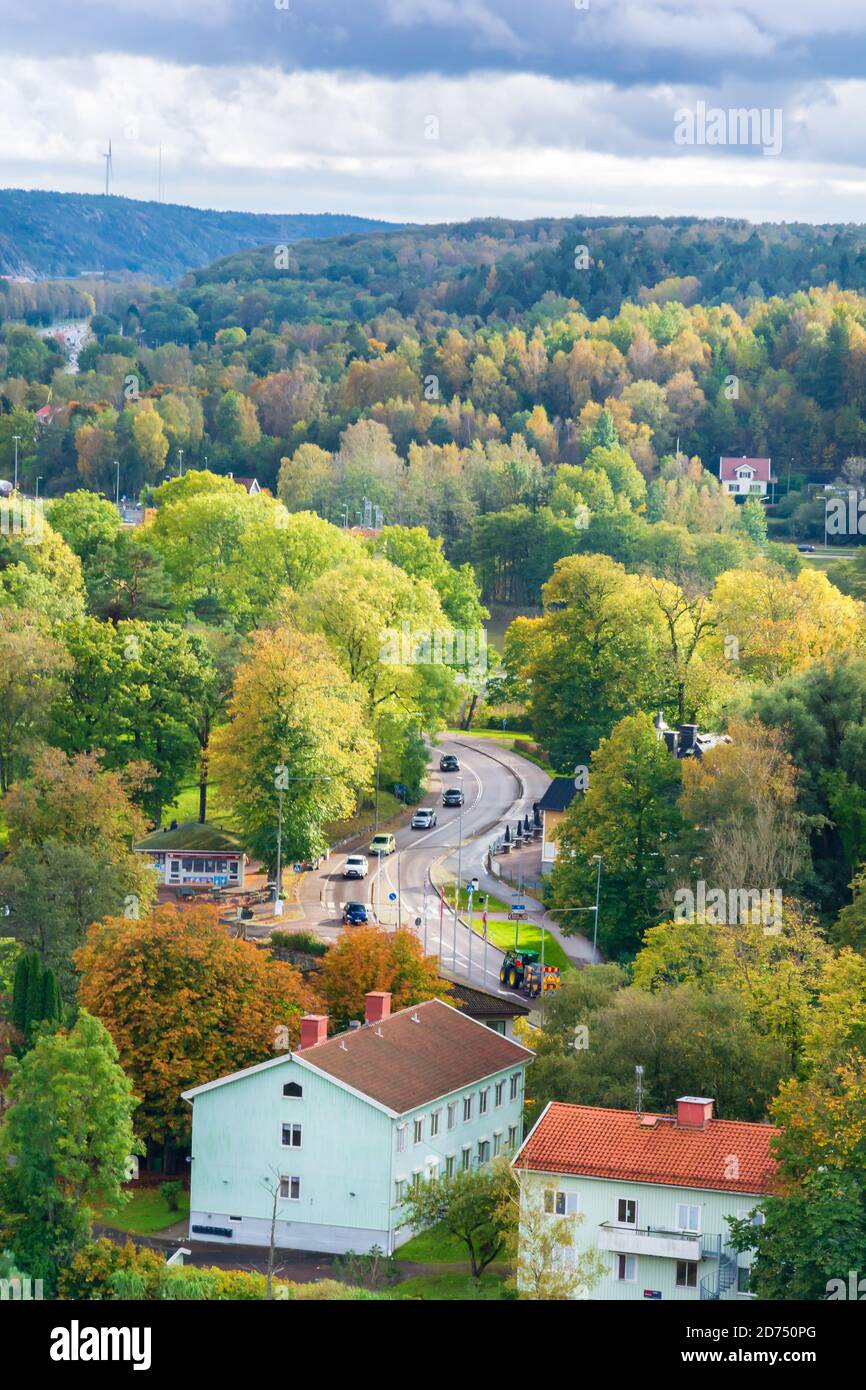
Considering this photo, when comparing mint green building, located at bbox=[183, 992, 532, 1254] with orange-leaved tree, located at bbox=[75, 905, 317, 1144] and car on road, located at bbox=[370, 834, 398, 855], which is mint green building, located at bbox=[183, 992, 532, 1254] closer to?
orange-leaved tree, located at bbox=[75, 905, 317, 1144]

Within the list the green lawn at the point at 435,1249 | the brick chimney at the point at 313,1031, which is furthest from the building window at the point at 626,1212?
the brick chimney at the point at 313,1031

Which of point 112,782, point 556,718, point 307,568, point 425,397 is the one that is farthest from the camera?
→ point 425,397

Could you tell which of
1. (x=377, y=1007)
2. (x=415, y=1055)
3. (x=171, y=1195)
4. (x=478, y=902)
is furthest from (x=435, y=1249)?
(x=478, y=902)

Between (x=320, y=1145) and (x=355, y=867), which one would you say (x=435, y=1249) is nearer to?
(x=320, y=1145)

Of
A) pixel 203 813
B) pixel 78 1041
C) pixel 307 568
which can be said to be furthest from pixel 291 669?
pixel 78 1041

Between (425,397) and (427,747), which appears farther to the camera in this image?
(425,397)

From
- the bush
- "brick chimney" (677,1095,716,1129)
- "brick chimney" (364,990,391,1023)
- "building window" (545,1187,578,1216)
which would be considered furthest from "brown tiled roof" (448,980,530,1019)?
"building window" (545,1187,578,1216)

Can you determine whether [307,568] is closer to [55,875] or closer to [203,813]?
[203,813]
